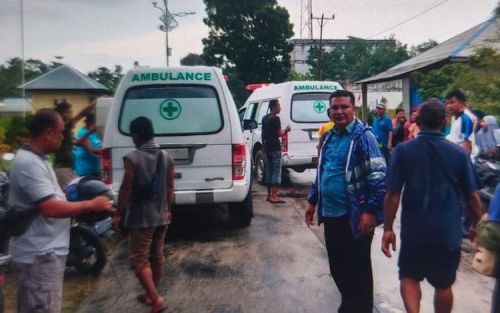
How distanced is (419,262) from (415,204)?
402 millimetres

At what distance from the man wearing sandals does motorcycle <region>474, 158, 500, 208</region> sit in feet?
13.2

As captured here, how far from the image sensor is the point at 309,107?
11.5 metres

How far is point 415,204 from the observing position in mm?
3873

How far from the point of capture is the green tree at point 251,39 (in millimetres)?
40531

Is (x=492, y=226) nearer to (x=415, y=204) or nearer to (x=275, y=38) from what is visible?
(x=415, y=204)

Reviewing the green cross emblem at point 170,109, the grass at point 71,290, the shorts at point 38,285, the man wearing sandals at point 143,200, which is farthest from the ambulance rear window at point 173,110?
the shorts at point 38,285

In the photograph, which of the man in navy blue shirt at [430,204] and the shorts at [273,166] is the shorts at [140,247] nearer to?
the man in navy blue shirt at [430,204]

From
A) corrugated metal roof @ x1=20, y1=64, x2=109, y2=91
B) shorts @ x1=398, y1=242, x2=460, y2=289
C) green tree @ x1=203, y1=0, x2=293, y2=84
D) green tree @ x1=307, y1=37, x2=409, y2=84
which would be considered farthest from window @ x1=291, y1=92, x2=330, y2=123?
green tree @ x1=307, y1=37, x2=409, y2=84

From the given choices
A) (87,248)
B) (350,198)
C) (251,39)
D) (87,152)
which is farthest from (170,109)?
(251,39)

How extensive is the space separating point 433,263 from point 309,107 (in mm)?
7851

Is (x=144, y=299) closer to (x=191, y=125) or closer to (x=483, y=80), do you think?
(x=191, y=125)

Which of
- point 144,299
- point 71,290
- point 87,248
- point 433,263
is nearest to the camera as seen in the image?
point 433,263

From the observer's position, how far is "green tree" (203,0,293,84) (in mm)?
40531

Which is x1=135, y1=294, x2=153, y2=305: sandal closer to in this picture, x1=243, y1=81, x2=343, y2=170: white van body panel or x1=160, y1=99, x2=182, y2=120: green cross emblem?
x1=160, y1=99, x2=182, y2=120: green cross emblem
